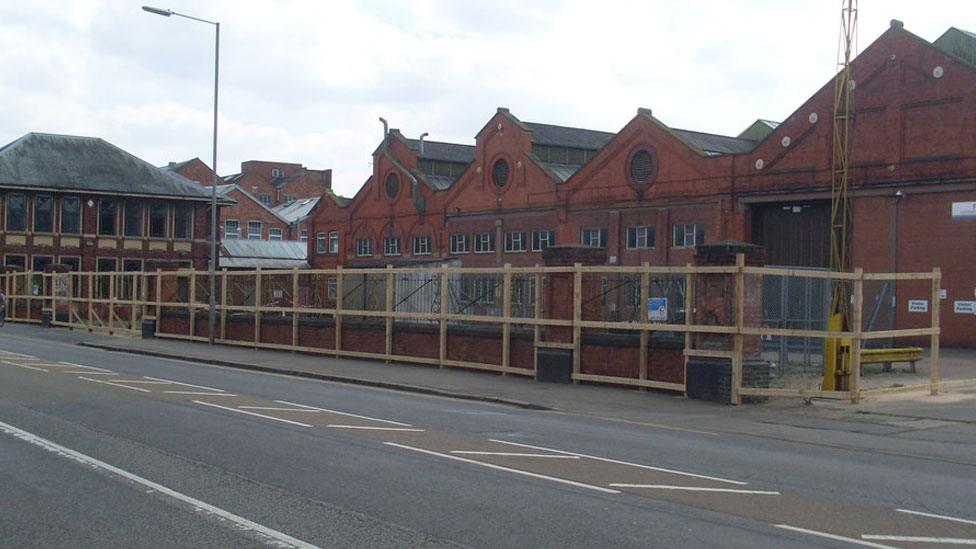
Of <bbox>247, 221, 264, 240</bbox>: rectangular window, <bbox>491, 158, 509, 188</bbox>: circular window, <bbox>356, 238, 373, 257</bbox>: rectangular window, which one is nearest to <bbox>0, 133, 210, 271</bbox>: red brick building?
<bbox>356, 238, 373, 257</bbox>: rectangular window

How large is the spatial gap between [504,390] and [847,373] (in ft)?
21.1

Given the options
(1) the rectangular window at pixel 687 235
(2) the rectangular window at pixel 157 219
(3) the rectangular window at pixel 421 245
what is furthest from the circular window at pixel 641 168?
(2) the rectangular window at pixel 157 219

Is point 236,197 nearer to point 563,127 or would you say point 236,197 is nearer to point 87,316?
point 563,127

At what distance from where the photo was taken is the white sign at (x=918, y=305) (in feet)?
124

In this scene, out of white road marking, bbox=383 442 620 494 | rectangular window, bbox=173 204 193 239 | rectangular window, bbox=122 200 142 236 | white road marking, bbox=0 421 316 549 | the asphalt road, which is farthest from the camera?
rectangular window, bbox=173 204 193 239

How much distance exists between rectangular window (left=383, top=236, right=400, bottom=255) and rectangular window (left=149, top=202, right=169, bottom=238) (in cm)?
1503

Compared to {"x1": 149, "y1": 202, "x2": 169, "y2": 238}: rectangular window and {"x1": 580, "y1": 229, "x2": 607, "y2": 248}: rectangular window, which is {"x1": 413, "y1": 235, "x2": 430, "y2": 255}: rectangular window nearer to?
{"x1": 580, "y1": 229, "x2": 607, "y2": 248}: rectangular window

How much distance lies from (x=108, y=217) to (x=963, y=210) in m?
49.0

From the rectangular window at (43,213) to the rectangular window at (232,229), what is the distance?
27320 millimetres

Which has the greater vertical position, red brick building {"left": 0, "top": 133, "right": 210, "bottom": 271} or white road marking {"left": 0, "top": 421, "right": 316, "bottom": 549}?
red brick building {"left": 0, "top": 133, "right": 210, "bottom": 271}

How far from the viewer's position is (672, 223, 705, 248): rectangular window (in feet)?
159

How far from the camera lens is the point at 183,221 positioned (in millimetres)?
66500

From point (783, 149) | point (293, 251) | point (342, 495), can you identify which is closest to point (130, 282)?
point (783, 149)

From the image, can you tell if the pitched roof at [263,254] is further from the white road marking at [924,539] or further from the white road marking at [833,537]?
the white road marking at [924,539]
